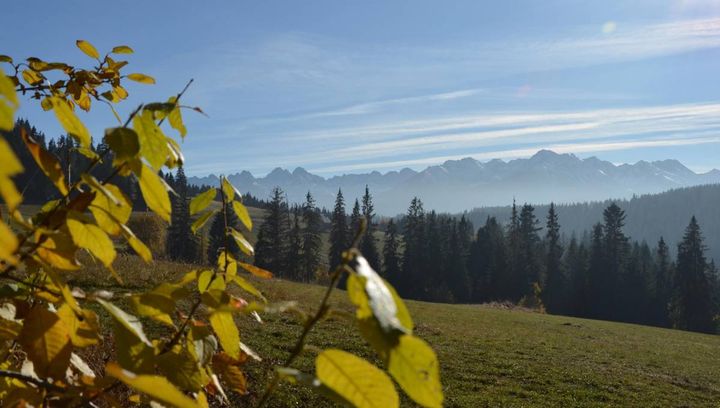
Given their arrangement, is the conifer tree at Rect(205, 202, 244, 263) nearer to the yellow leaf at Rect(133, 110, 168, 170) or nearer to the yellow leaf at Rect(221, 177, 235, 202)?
the yellow leaf at Rect(221, 177, 235, 202)

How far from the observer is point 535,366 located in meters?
12.8

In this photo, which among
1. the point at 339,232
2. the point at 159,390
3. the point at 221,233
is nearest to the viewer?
the point at 159,390

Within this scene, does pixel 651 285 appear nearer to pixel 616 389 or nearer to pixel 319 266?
pixel 319 266

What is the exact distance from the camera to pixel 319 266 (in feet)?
212

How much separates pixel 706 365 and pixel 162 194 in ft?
69.6

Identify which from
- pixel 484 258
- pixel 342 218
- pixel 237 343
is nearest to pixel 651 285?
pixel 484 258

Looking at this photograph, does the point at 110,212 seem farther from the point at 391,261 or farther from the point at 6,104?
the point at 391,261

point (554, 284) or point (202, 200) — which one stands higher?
point (202, 200)

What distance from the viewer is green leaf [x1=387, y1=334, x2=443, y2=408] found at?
1.65ft

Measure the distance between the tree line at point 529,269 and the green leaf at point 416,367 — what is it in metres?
54.3

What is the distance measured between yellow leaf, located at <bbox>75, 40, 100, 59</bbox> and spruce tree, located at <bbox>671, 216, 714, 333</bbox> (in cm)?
6100

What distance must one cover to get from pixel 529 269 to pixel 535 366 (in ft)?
168

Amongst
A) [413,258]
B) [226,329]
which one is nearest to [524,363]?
[226,329]

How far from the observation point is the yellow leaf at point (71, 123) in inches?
29.8
